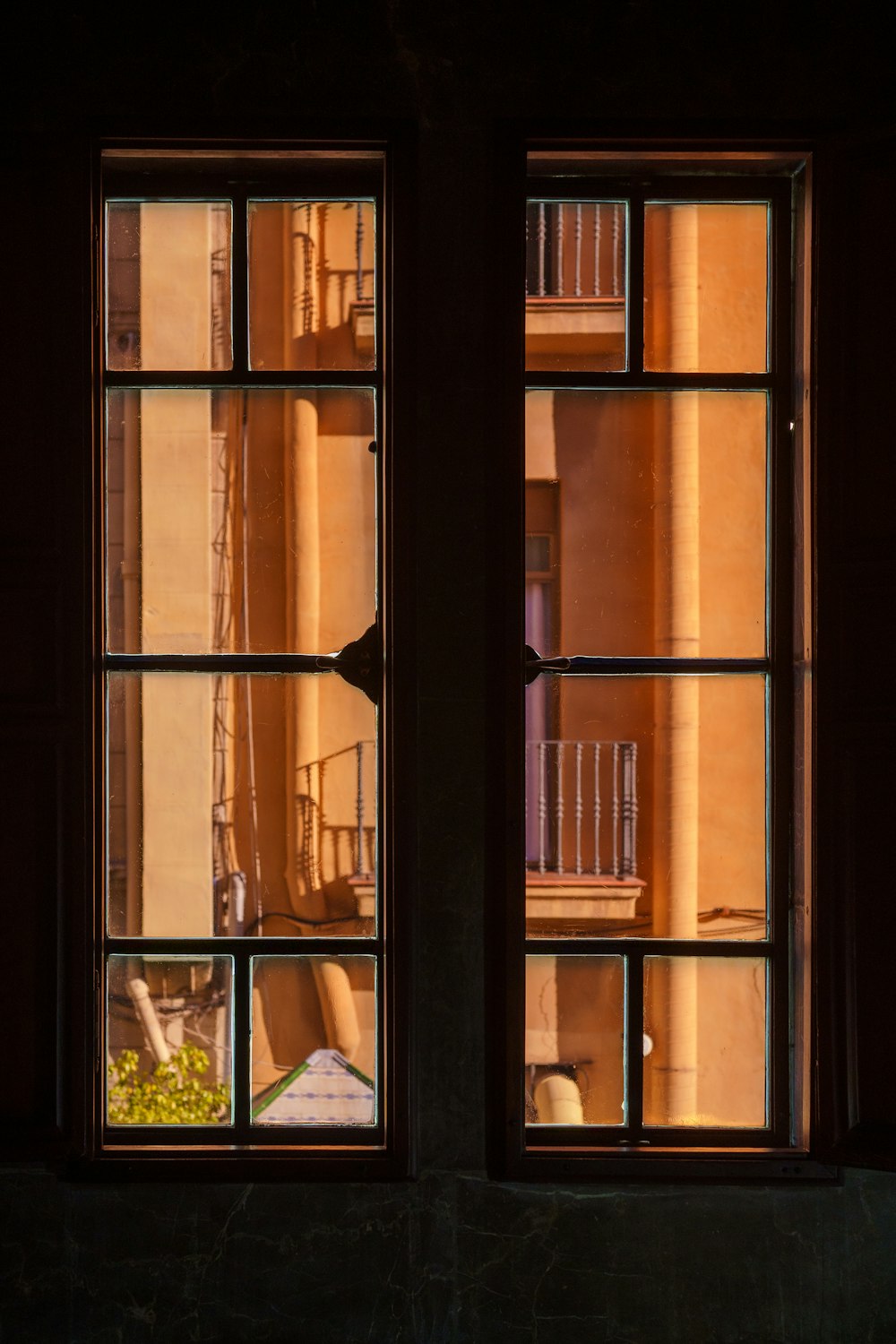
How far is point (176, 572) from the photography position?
1682mm

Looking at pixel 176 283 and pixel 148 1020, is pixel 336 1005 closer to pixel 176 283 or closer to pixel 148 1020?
pixel 148 1020

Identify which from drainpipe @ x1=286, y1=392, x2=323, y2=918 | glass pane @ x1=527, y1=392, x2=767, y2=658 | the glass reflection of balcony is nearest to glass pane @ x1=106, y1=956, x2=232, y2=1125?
drainpipe @ x1=286, y1=392, x2=323, y2=918

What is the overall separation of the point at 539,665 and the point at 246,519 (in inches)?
24.8

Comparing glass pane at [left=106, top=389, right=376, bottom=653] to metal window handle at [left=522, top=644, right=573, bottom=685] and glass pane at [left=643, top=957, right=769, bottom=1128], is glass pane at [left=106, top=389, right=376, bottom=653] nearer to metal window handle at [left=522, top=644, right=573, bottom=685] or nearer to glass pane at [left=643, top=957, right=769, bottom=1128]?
metal window handle at [left=522, top=644, right=573, bottom=685]

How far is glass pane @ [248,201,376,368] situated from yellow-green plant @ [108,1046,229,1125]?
53.2 inches

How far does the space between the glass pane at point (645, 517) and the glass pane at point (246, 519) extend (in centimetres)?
36

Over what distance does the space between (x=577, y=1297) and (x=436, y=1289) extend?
26cm

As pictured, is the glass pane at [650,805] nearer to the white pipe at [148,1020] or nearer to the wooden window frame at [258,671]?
the wooden window frame at [258,671]

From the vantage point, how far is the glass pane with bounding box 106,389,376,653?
168 centimetres

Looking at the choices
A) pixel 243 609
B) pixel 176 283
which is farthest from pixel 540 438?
pixel 176 283

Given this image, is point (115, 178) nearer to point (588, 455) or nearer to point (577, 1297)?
point (588, 455)

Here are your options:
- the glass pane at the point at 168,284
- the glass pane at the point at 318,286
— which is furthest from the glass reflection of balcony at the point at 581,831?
the glass pane at the point at 168,284

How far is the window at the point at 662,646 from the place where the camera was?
1.67m

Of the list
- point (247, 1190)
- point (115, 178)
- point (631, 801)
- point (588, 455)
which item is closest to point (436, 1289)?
point (247, 1190)
